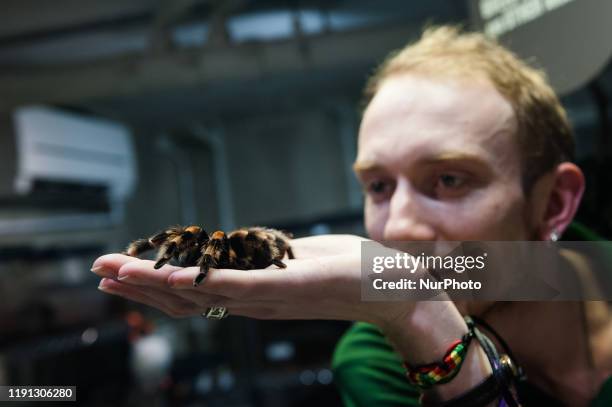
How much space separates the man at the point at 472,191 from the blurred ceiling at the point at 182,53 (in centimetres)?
50

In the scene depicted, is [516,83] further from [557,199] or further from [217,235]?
[217,235]

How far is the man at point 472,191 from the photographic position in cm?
52

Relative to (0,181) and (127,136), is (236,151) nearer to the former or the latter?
(127,136)

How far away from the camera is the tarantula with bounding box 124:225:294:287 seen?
440 millimetres

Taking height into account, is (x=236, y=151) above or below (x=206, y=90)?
below

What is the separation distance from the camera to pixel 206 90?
145cm

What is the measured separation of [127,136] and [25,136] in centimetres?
38

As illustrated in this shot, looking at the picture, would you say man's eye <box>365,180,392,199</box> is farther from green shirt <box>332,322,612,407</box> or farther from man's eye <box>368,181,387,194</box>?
green shirt <box>332,322,612,407</box>

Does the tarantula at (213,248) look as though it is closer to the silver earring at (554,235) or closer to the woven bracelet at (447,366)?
the woven bracelet at (447,366)

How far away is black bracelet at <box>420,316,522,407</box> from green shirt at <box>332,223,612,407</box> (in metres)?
0.14

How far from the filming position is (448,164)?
60cm

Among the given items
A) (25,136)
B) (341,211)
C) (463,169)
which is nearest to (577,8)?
(463,169)

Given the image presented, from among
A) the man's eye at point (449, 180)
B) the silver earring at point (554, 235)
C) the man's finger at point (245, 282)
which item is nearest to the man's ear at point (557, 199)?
the silver earring at point (554, 235)

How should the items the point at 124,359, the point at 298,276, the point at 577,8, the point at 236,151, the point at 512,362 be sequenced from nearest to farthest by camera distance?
the point at 298,276 < the point at 512,362 < the point at 577,8 < the point at 124,359 < the point at 236,151
